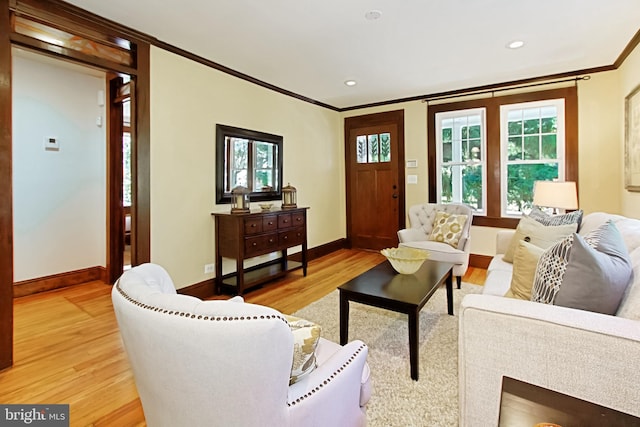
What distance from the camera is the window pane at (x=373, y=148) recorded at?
5.52 metres

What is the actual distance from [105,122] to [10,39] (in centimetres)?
193

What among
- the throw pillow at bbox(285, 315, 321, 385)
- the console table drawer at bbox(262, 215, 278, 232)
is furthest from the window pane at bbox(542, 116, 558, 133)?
the throw pillow at bbox(285, 315, 321, 385)

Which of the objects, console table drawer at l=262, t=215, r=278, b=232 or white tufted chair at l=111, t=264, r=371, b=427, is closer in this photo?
white tufted chair at l=111, t=264, r=371, b=427

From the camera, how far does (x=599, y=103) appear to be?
3814 mm

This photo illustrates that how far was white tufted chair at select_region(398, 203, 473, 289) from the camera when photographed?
11.5 ft

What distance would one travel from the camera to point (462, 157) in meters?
4.75

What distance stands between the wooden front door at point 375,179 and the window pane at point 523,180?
4.96 ft

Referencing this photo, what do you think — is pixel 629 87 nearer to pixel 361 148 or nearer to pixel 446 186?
pixel 446 186

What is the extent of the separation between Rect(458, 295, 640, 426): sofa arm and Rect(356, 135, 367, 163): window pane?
4584 mm

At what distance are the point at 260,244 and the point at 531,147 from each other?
12.1ft

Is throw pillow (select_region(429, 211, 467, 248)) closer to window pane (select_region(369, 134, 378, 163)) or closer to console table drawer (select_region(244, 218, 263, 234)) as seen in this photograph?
window pane (select_region(369, 134, 378, 163))

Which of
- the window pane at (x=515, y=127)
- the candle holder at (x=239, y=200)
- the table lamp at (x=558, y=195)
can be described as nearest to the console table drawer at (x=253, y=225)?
the candle holder at (x=239, y=200)

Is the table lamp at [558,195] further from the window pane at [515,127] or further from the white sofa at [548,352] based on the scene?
the white sofa at [548,352]

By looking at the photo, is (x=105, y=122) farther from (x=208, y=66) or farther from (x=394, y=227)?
(x=394, y=227)
